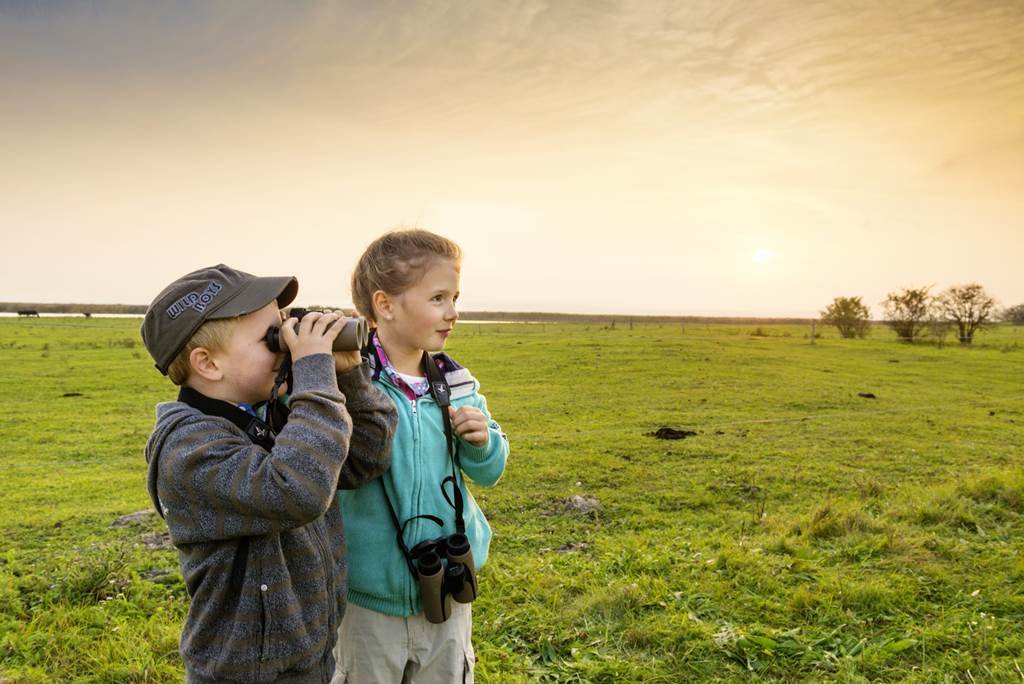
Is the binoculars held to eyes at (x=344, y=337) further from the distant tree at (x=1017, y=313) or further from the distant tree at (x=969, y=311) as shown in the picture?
the distant tree at (x=1017, y=313)

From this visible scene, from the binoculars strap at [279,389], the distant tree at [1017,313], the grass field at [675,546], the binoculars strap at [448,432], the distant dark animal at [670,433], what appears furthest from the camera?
the distant tree at [1017,313]

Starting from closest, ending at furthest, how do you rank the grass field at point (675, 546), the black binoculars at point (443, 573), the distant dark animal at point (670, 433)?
the black binoculars at point (443, 573) < the grass field at point (675, 546) < the distant dark animal at point (670, 433)

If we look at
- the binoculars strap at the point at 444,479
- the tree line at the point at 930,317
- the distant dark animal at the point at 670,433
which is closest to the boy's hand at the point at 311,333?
the binoculars strap at the point at 444,479

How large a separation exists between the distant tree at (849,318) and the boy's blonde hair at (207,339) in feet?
136

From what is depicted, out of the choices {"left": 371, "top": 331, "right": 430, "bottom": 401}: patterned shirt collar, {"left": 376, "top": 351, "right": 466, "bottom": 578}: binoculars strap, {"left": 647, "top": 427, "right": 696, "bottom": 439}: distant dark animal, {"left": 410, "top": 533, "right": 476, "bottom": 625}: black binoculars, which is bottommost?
{"left": 647, "top": 427, "right": 696, "bottom": 439}: distant dark animal

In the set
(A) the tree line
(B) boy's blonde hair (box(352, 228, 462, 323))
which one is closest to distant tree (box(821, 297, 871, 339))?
(A) the tree line

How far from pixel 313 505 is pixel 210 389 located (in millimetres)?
521

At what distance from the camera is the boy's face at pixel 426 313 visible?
8.05ft

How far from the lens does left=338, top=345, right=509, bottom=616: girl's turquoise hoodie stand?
7.41ft

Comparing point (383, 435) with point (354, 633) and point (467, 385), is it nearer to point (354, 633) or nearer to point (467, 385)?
point (467, 385)

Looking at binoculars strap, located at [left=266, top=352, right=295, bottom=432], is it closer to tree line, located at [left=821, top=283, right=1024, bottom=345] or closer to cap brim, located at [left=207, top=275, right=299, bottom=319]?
cap brim, located at [left=207, top=275, right=299, bottom=319]

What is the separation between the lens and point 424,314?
2451mm

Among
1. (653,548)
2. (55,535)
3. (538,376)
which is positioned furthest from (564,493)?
(538,376)

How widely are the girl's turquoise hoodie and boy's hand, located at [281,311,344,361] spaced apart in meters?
0.50
